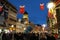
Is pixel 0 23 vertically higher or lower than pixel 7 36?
higher

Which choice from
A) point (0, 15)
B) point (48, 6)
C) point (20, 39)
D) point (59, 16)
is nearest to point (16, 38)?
point (20, 39)

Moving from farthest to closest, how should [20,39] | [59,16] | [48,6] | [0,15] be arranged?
1. [0,15]
2. [59,16]
3. [48,6]
4. [20,39]

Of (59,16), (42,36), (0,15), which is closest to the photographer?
(42,36)

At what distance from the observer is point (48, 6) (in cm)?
2816

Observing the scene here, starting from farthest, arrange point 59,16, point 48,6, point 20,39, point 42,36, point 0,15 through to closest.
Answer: point 0,15 < point 59,16 < point 48,6 < point 20,39 < point 42,36

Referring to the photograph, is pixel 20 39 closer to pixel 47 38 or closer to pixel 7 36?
pixel 7 36

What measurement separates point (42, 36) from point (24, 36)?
1.84 m

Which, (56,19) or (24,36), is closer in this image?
(24,36)

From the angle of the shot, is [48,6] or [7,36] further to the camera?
[48,6]

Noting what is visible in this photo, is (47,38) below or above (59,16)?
below

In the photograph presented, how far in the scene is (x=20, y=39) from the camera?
19.5m

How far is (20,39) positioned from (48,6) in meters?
9.75

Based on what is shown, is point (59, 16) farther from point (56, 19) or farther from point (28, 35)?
point (28, 35)

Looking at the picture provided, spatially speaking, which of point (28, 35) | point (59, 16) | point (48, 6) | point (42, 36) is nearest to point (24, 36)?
point (28, 35)
